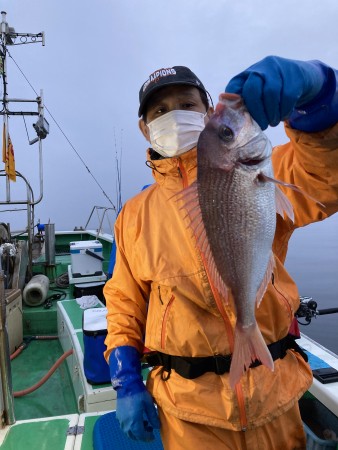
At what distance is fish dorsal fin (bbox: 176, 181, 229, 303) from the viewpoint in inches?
51.8

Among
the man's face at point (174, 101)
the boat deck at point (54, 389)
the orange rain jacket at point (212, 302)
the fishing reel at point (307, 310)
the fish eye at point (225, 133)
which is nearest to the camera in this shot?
the fish eye at point (225, 133)

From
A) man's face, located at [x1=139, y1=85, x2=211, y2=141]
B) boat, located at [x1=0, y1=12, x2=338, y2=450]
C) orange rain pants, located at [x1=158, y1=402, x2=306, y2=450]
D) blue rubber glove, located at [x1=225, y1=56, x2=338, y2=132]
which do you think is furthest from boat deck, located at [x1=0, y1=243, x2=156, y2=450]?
blue rubber glove, located at [x1=225, y1=56, x2=338, y2=132]

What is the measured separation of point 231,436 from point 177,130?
138 cm

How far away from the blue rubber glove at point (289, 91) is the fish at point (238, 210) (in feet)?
0.16

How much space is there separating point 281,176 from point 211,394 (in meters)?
0.96

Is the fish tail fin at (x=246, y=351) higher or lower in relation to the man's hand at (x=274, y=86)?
lower

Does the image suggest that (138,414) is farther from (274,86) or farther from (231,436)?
(274,86)

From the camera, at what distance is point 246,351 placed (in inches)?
52.9

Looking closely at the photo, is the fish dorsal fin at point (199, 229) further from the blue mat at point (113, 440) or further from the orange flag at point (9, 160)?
the orange flag at point (9, 160)

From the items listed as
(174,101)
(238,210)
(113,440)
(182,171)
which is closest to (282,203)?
Result: (238,210)

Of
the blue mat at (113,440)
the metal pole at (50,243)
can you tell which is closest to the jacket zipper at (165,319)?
the blue mat at (113,440)

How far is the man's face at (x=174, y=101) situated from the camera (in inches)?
72.4

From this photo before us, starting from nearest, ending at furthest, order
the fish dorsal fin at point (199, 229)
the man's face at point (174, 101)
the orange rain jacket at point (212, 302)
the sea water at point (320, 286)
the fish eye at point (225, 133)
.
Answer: the fish eye at point (225, 133), the fish dorsal fin at point (199, 229), the orange rain jacket at point (212, 302), the man's face at point (174, 101), the sea water at point (320, 286)

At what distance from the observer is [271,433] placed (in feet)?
5.06
